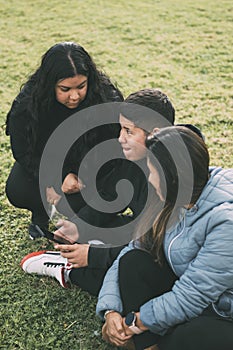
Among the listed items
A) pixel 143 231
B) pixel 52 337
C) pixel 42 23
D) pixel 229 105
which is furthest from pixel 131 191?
pixel 42 23

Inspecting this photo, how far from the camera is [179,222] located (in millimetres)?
2215

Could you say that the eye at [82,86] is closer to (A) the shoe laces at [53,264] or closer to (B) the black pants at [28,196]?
(B) the black pants at [28,196]

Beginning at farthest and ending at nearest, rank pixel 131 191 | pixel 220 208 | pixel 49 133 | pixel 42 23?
pixel 42 23 → pixel 49 133 → pixel 131 191 → pixel 220 208

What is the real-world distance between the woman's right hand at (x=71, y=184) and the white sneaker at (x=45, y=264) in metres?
0.36

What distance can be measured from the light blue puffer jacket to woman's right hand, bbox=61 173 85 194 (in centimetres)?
92

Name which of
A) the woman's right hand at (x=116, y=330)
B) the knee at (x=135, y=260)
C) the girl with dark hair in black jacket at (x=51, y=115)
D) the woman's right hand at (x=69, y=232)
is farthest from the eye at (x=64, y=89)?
the woman's right hand at (x=116, y=330)

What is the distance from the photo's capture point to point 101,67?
12.4 feet

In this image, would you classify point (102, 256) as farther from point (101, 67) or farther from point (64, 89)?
point (101, 67)

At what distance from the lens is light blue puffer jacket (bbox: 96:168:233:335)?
206cm

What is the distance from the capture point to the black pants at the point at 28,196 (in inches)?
123

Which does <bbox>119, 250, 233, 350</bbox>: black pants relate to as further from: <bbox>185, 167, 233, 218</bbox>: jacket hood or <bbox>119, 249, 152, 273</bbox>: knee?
<bbox>185, 167, 233, 218</bbox>: jacket hood

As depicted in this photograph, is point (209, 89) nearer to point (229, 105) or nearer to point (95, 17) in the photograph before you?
point (229, 105)

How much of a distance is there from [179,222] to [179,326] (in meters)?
0.40

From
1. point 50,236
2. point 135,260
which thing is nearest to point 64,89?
point 50,236
